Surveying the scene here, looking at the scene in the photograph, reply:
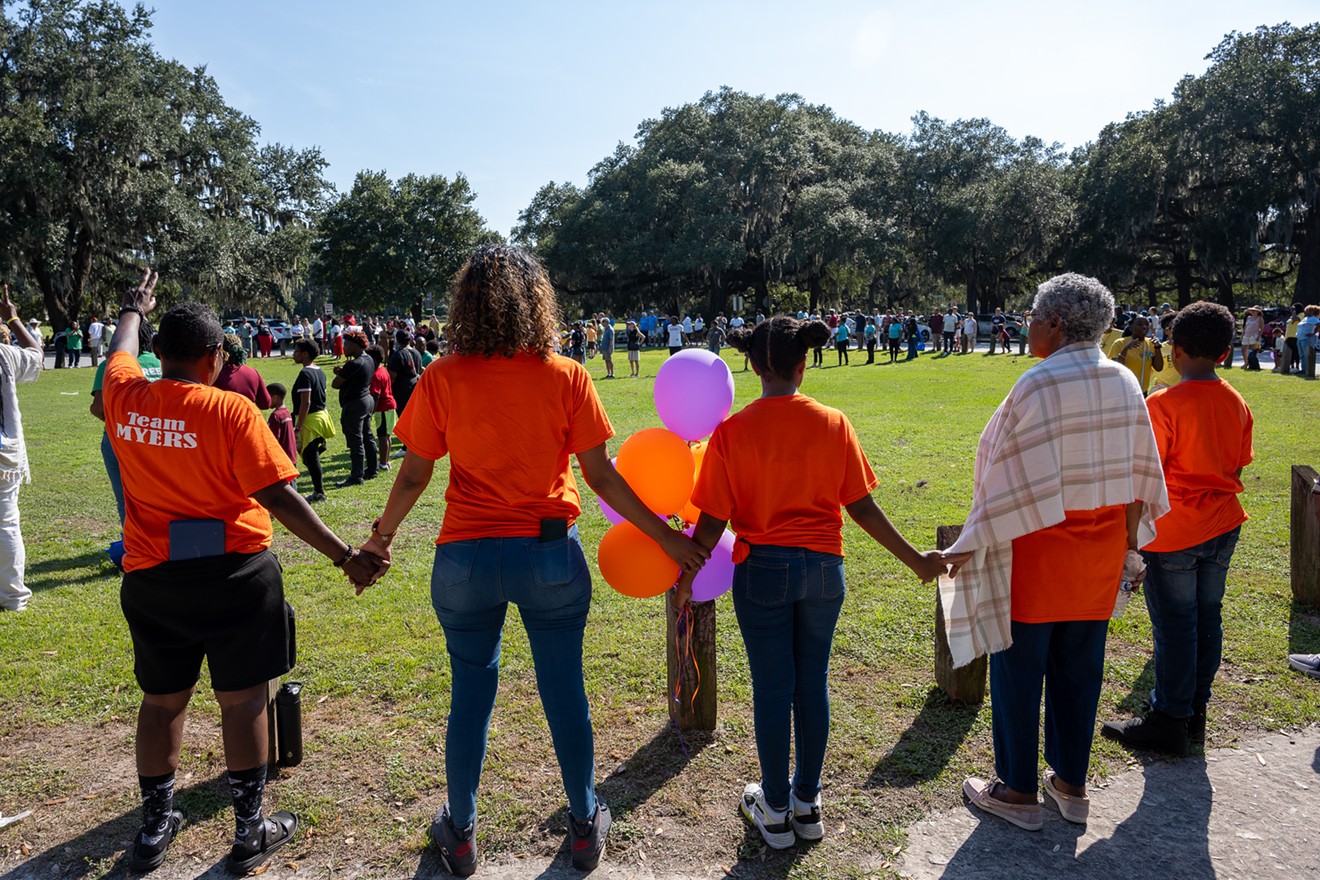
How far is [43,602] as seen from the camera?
6.07 meters

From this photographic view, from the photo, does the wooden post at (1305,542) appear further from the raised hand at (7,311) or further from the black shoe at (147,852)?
the raised hand at (7,311)

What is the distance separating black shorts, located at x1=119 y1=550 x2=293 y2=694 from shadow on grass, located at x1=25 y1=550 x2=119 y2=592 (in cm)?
450

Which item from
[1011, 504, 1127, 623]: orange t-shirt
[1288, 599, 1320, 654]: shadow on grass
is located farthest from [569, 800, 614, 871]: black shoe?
[1288, 599, 1320, 654]: shadow on grass

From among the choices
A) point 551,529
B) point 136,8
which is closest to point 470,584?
point 551,529

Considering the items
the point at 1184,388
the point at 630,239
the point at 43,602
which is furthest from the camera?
the point at 630,239

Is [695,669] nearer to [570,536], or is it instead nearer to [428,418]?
[570,536]

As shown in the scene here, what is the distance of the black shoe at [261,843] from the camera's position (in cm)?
308

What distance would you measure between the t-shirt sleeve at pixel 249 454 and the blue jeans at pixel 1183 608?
364 cm

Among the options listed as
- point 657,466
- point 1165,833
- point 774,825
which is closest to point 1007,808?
point 1165,833

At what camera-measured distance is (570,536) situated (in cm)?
284

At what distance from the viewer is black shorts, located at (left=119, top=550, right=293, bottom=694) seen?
289 centimetres

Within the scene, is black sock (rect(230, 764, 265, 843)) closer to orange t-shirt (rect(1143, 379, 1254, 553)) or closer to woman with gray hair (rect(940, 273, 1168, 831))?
woman with gray hair (rect(940, 273, 1168, 831))

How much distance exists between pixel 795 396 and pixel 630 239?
4313 cm

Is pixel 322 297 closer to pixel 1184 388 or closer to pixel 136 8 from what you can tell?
pixel 136 8
